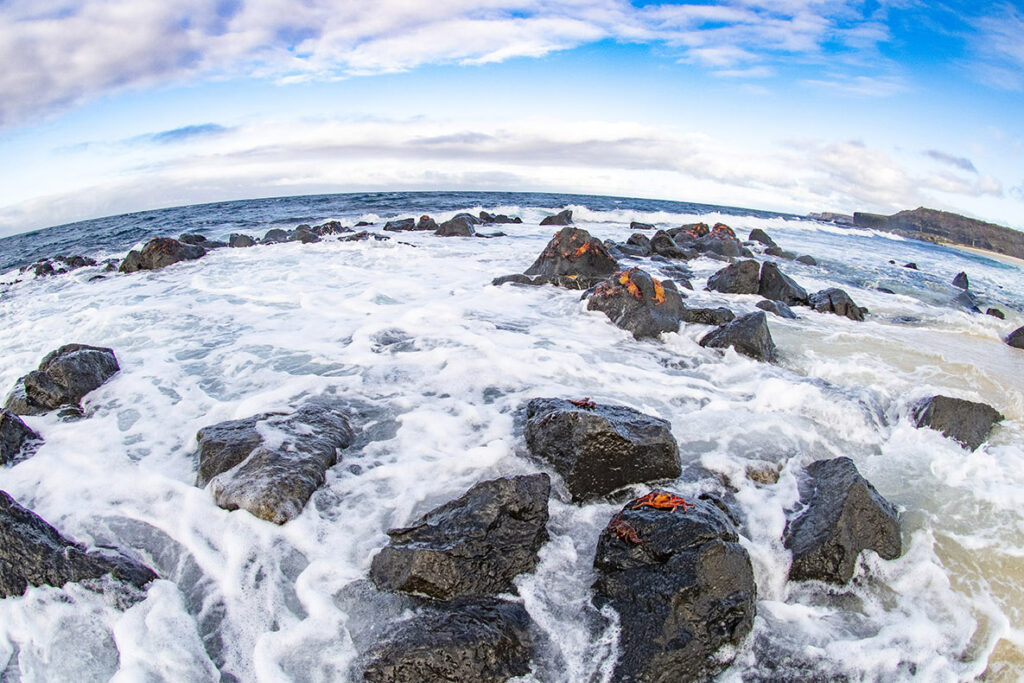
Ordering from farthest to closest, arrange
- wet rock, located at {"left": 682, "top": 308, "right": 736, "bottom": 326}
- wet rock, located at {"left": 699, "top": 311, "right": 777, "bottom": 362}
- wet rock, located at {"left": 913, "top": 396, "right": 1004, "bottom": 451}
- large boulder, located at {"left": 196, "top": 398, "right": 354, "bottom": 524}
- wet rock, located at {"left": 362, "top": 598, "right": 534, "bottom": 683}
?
wet rock, located at {"left": 682, "top": 308, "right": 736, "bottom": 326}, wet rock, located at {"left": 699, "top": 311, "right": 777, "bottom": 362}, wet rock, located at {"left": 913, "top": 396, "right": 1004, "bottom": 451}, large boulder, located at {"left": 196, "top": 398, "right": 354, "bottom": 524}, wet rock, located at {"left": 362, "top": 598, "right": 534, "bottom": 683}

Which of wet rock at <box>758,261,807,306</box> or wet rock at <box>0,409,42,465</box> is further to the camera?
wet rock at <box>758,261,807,306</box>

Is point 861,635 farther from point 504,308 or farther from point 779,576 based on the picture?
point 504,308

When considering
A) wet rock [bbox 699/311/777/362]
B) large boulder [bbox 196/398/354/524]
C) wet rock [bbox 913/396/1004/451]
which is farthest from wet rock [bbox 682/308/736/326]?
large boulder [bbox 196/398/354/524]

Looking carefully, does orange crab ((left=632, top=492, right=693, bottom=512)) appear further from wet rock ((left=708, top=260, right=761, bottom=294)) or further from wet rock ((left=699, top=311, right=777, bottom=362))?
wet rock ((left=708, top=260, right=761, bottom=294))

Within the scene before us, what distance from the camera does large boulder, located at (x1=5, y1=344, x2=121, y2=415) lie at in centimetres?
551

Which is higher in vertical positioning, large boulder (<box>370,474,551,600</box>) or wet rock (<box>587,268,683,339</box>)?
wet rock (<box>587,268,683,339</box>)

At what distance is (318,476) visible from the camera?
158 inches

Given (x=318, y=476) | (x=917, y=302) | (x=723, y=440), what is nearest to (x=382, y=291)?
(x=318, y=476)

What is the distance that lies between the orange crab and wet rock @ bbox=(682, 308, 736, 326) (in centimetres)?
542

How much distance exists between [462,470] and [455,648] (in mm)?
1724

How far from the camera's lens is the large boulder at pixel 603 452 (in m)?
4.00

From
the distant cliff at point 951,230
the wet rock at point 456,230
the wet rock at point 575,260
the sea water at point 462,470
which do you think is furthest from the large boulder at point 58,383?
the distant cliff at point 951,230

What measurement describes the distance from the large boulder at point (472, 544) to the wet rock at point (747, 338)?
466 centimetres

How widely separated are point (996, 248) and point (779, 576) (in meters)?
56.1
